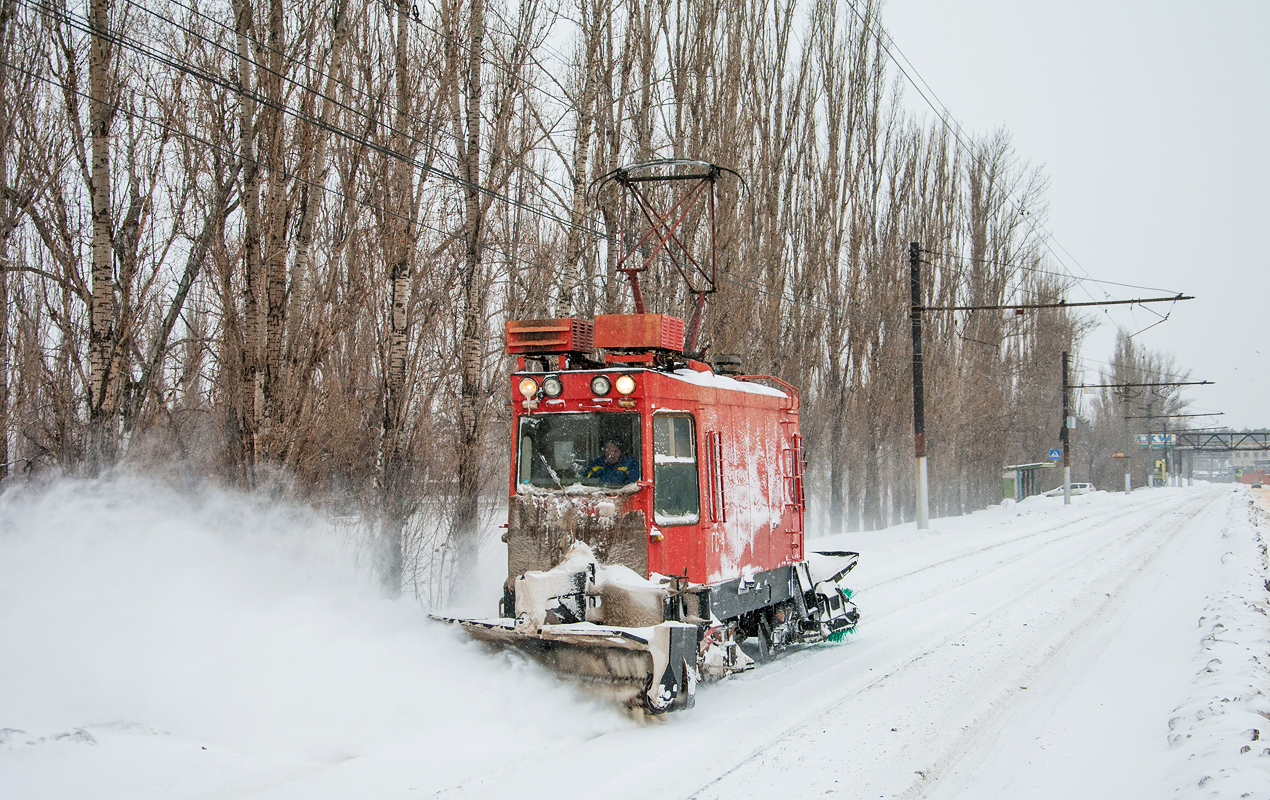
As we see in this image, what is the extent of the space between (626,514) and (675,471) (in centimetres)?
57

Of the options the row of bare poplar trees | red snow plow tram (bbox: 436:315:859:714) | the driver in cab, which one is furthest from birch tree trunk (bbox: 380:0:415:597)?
the driver in cab

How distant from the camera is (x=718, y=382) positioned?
8.27 m

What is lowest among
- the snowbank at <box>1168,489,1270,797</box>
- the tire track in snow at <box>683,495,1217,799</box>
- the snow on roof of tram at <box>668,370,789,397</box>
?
the tire track in snow at <box>683,495,1217,799</box>

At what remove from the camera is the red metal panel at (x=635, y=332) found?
7.74m

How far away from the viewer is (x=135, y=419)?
1221 cm

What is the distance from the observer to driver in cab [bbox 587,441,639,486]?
287 inches

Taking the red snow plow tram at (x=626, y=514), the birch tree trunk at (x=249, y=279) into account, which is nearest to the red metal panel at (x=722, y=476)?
the red snow plow tram at (x=626, y=514)

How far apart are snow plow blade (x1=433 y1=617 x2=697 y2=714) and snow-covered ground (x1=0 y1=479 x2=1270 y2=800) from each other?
167mm

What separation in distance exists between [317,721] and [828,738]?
11.3ft

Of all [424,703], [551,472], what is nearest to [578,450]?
[551,472]

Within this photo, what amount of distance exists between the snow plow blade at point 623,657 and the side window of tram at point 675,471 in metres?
0.94

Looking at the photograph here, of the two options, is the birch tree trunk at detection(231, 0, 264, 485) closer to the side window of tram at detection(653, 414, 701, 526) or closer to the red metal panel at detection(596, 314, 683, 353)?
the red metal panel at detection(596, 314, 683, 353)

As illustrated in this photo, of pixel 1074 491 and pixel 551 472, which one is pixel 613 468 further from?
pixel 1074 491

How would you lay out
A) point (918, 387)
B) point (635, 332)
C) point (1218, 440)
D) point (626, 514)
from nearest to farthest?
point (626, 514), point (635, 332), point (918, 387), point (1218, 440)
